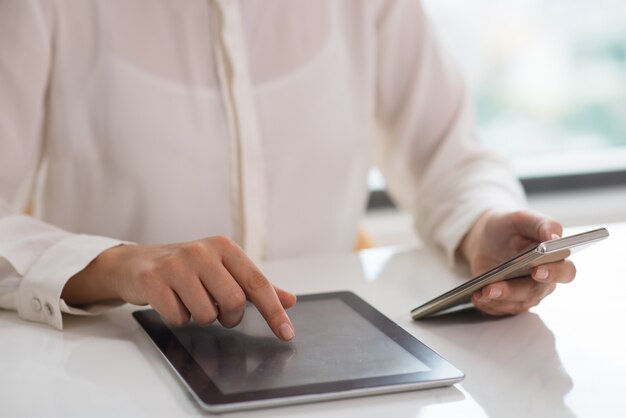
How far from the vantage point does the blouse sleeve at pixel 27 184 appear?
0.88m

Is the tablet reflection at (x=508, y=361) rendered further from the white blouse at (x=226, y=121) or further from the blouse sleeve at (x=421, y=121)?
the blouse sleeve at (x=421, y=121)

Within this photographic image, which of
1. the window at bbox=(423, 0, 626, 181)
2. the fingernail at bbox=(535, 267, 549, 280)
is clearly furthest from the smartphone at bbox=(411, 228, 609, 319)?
the window at bbox=(423, 0, 626, 181)

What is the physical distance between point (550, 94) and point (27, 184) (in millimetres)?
1533

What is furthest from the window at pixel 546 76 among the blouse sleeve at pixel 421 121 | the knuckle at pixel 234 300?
the knuckle at pixel 234 300

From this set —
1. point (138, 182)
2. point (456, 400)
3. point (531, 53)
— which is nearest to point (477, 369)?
point (456, 400)

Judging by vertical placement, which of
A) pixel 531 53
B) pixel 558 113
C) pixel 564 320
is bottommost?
pixel 558 113

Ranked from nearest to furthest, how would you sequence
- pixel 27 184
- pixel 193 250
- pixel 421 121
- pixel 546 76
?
1. pixel 193 250
2. pixel 27 184
3. pixel 421 121
4. pixel 546 76

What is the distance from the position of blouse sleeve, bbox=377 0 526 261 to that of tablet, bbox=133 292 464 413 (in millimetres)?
495

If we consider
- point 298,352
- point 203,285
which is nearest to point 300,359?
point 298,352

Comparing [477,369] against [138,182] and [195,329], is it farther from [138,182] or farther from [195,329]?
[138,182]

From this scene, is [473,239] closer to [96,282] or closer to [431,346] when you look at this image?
[431,346]

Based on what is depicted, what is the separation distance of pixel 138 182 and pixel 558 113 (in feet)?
4.79

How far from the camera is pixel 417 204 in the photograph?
1.35 m

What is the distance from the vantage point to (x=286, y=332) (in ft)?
2.43
